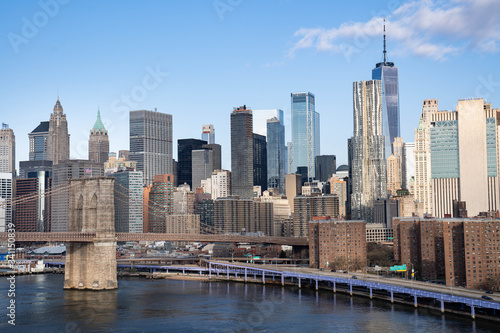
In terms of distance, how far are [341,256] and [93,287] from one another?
138 ft

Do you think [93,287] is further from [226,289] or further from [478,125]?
[478,125]

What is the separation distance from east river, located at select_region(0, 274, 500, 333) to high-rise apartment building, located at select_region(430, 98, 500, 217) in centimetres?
8639

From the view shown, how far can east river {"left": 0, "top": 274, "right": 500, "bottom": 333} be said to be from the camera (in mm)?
Result: 60938

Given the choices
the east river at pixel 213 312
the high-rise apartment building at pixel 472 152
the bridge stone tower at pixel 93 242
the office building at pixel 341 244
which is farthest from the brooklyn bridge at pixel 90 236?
the high-rise apartment building at pixel 472 152

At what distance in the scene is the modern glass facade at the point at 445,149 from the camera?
6491 inches

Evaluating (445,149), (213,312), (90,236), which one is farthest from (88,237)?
(445,149)

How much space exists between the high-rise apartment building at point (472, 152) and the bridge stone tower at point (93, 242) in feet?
334

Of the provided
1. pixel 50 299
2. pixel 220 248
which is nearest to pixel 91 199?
pixel 50 299

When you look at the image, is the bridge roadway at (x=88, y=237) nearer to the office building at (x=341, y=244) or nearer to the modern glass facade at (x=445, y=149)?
the office building at (x=341, y=244)

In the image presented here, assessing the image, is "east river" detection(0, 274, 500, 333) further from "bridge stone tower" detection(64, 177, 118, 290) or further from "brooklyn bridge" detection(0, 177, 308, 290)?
"brooklyn bridge" detection(0, 177, 308, 290)

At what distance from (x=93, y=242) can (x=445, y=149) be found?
350 feet

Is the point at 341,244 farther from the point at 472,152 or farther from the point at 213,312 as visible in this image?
the point at 472,152

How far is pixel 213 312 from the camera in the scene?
69.2m

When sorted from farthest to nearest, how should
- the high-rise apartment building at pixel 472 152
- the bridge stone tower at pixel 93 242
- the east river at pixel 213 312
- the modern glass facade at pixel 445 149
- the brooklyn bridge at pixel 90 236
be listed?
the modern glass facade at pixel 445 149 → the high-rise apartment building at pixel 472 152 → the bridge stone tower at pixel 93 242 → the brooklyn bridge at pixel 90 236 → the east river at pixel 213 312
